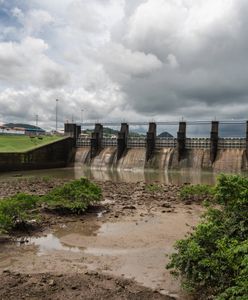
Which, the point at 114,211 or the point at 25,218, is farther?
the point at 114,211

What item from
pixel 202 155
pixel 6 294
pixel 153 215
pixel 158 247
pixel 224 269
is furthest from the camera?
pixel 202 155

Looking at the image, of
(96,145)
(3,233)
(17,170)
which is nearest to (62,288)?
(3,233)

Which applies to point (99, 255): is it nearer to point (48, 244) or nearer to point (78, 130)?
point (48, 244)

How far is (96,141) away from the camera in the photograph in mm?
52438

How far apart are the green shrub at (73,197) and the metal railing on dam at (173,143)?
3240cm

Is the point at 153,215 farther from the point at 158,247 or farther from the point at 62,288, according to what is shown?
the point at 62,288

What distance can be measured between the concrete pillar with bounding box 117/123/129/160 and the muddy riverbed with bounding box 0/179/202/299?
33.2 m

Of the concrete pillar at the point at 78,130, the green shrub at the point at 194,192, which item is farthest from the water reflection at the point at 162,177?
the concrete pillar at the point at 78,130

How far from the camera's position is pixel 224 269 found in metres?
6.17

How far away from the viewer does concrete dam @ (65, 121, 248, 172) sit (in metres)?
43.8

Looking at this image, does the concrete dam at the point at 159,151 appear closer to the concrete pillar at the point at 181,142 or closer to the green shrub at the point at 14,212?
the concrete pillar at the point at 181,142

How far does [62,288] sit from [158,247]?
408 cm

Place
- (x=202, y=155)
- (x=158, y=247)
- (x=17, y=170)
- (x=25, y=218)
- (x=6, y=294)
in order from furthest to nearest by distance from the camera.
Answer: (x=202, y=155), (x=17, y=170), (x=25, y=218), (x=158, y=247), (x=6, y=294)

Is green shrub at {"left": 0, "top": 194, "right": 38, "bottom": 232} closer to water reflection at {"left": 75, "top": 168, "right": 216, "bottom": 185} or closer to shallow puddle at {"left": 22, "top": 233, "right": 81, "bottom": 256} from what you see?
shallow puddle at {"left": 22, "top": 233, "right": 81, "bottom": 256}
